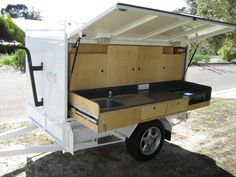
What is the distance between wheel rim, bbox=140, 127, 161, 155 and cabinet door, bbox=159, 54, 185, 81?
124cm

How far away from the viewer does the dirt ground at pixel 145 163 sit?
3.97 metres

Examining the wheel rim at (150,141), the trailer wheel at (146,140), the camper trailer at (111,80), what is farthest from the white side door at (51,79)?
the wheel rim at (150,141)

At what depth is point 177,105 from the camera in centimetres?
423

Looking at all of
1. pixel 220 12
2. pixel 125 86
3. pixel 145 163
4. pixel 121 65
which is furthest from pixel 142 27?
pixel 220 12

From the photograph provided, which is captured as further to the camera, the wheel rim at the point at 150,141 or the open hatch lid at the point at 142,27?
the wheel rim at the point at 150,141

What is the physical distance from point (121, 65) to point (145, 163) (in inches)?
62.4

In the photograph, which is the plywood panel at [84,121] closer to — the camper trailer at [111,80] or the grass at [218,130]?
the camper trailer at [111,80]

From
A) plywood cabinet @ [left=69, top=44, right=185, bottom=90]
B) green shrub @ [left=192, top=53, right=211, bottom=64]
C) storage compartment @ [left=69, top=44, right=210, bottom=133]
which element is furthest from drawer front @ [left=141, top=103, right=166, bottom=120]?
green shrub @ [left=192, top=53, right=211, bottom=64]

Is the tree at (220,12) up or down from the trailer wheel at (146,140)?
up

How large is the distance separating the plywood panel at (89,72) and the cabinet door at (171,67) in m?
1.39

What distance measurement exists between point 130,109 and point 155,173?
44.2 inches

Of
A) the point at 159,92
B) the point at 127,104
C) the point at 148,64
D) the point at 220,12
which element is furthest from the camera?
the point at 220,12

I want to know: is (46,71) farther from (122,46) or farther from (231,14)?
(231,14)

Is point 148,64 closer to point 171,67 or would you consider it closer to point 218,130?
point 171,67
